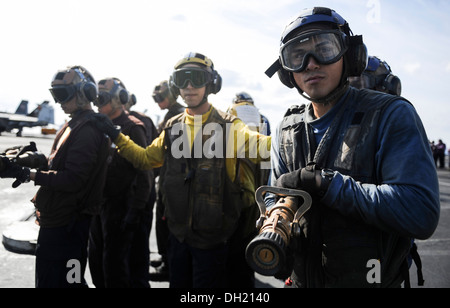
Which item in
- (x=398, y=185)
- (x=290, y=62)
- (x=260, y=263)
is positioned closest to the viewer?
(x=260, y=263)

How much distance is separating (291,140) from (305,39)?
49cm

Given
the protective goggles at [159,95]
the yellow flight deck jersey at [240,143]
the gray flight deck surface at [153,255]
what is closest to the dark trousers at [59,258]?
the yellow flight deck jersey at [240,143]

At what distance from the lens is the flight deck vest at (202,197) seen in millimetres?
2873

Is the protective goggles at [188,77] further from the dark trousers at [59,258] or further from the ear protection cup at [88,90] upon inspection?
the dark trousers at [59,258]

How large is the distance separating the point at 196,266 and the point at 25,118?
164ft

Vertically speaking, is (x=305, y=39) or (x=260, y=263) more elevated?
(x=305, y=39)

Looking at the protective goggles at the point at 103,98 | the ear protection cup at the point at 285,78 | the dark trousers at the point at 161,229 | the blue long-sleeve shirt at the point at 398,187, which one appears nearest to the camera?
the blue long-sleeve shirt at the point at 398,187

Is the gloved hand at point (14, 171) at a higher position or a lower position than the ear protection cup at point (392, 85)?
lower

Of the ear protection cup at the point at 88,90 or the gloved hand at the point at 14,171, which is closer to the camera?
the gloved hand at the point at 14,171

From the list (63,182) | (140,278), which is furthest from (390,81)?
(140,278)

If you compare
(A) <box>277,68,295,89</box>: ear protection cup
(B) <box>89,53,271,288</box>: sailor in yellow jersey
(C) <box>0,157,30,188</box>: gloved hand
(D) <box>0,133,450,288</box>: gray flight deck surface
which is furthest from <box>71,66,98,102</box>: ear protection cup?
(D) <box>0,133,450,288</box>: gray flight deck surface

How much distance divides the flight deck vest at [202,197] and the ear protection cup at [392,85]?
5.14 feet

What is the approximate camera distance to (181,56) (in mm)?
3236
